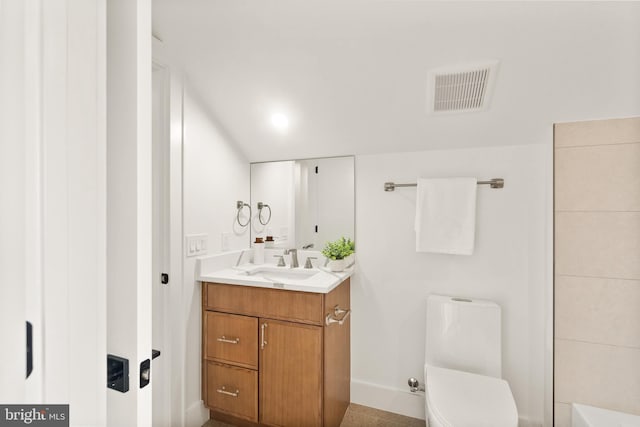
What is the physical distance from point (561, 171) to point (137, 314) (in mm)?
1917

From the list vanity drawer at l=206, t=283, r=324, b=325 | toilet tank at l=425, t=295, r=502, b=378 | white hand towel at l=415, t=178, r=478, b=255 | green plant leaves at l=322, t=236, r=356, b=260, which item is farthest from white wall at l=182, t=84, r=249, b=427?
toilet tank at l=425, t=295, r=502, b=378

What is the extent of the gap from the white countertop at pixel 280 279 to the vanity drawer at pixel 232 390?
503mm

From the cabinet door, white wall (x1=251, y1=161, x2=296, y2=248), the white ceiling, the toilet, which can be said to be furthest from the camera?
white wall (x1=251, y1=161, x2=296, y2=248)

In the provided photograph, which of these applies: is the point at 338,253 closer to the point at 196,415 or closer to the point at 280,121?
the point at 280,121

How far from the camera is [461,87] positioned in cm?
144

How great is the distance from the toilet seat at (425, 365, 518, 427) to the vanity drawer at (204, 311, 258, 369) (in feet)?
3.04

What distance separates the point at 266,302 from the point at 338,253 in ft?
1.72

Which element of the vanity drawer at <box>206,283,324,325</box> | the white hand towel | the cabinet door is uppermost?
the white hand towel

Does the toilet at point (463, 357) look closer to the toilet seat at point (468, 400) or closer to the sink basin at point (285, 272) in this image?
the toilet seat at point (468, 400)

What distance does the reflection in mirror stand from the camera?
2.02m

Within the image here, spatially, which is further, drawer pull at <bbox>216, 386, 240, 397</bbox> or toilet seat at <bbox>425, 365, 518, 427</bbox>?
drawer pull at <bbox>216, 386, 240, 397</bbox>
